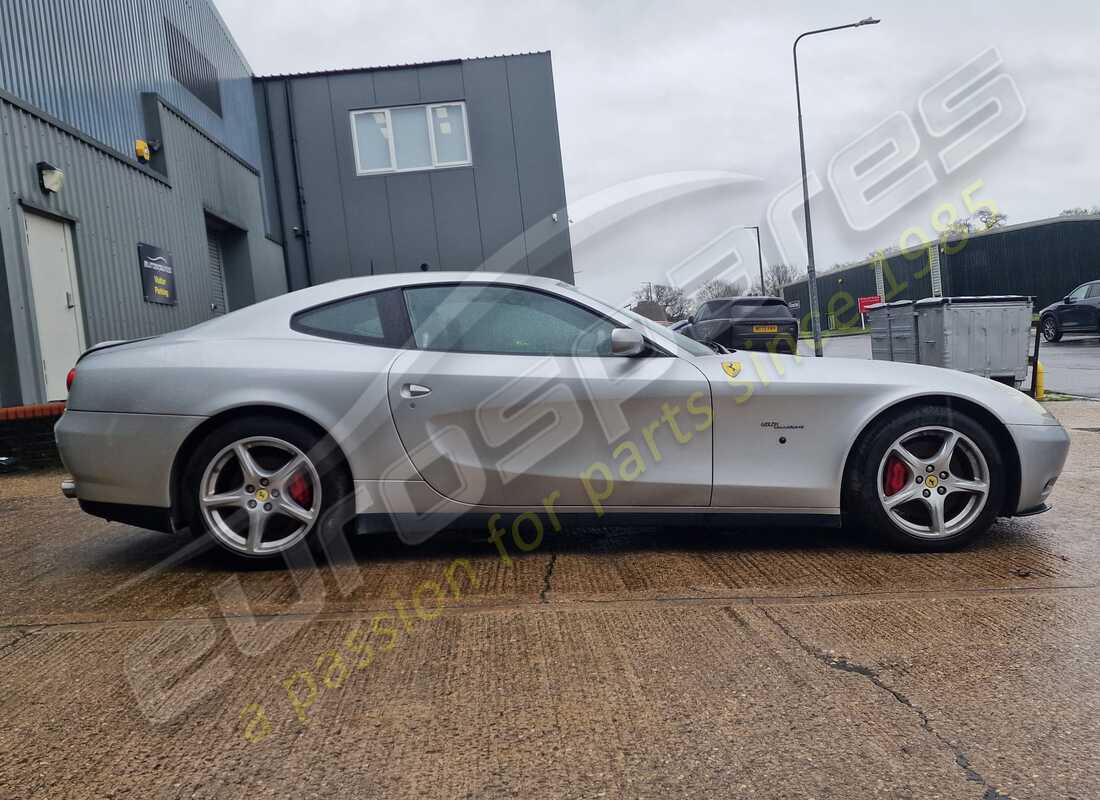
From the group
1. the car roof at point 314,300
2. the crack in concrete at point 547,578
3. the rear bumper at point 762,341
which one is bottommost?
the crack in concrete at point 547,578

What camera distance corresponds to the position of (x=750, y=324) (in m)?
15.3

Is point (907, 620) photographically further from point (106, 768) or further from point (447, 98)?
point (447, 98)

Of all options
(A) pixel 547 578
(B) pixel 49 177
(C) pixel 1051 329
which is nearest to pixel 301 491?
(A) pixel 547 578

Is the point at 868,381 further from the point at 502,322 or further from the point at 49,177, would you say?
the point at 49,177

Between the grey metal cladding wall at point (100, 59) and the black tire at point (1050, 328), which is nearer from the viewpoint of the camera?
the grey metal cladding wall at point (100, 59)

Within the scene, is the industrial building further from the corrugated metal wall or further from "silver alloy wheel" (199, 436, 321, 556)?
"silver alloy wheel" (199, 436, 321, 556)

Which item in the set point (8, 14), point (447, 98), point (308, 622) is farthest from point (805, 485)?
point (447, 98)

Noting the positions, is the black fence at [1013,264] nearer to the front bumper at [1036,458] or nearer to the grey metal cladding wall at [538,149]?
the grey metal cladding wall at [538,149]

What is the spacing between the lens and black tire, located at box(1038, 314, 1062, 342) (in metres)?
23.7

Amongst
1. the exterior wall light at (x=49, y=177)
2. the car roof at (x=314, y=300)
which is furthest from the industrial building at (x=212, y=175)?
the car roof at (x=314, y=300)

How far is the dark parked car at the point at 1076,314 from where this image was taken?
22.3 m

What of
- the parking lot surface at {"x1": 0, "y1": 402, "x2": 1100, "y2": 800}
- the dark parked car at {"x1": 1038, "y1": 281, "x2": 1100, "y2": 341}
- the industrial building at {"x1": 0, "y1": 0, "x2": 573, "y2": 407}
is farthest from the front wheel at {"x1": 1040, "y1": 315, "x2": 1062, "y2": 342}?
the parking lot surface at {"x1": 0, "y1": 402, "x2": 1100, "y2": 800}

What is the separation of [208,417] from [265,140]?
1399 cm

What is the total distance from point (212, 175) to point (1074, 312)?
21413mm
